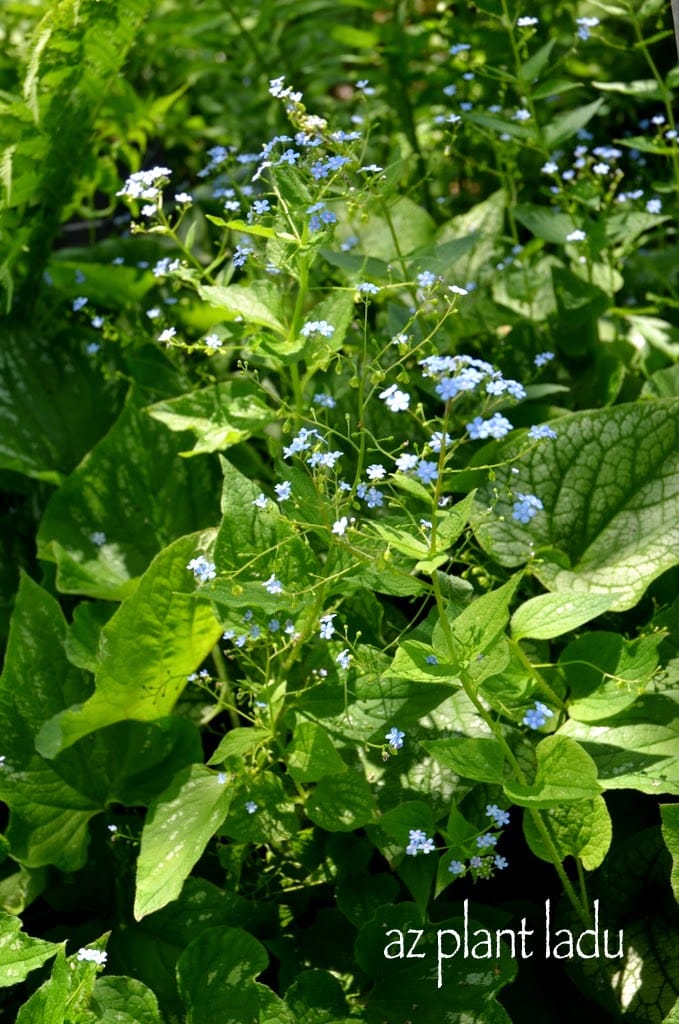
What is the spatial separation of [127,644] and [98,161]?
1.20m

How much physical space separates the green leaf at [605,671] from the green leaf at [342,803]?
0.88 feet

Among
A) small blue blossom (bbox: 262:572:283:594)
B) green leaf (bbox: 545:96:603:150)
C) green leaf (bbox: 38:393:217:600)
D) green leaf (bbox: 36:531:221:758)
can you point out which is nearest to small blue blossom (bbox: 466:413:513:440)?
small blue blossom (bbox: 262:572:283:594)

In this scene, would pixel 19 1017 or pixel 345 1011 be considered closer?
pixel 19 1017

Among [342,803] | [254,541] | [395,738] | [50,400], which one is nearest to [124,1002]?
[342,803]

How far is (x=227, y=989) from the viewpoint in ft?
4.51

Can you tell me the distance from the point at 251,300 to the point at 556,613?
23.5 inches

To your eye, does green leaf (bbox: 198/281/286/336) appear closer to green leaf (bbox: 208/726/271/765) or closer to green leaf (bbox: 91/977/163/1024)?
green leaf (bbox: 208/726/271/765)

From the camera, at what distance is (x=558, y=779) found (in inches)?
50.8

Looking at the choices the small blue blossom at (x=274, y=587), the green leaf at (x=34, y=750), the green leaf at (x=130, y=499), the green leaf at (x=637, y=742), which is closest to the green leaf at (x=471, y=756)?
the green leaf at (x=637, y=742)

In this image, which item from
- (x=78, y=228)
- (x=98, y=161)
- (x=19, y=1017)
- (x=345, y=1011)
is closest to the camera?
(x=19, y=1017)

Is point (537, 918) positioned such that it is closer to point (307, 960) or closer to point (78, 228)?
point (307, 960)

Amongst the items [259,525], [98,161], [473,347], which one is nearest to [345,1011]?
[259,525]

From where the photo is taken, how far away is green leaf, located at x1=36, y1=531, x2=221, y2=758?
1.52 m

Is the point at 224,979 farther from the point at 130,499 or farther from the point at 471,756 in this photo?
the point at 130,499
